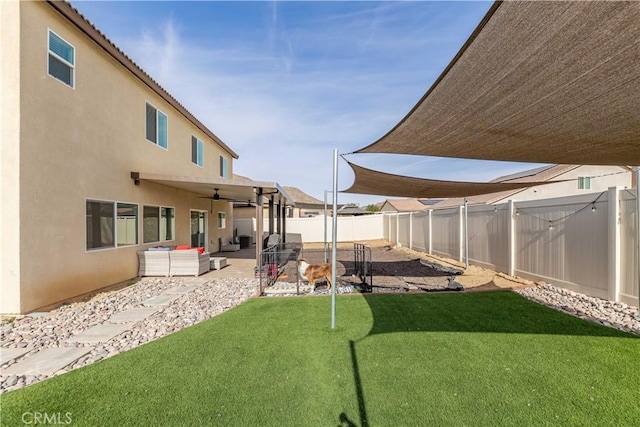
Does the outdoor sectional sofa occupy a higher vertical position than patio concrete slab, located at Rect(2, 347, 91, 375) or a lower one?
higher

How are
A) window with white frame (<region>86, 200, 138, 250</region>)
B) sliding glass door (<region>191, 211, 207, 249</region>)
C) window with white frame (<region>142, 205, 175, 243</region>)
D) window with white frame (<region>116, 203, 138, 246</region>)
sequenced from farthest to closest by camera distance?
sliding glass door (<region>191, 211, 207, 249</region>) → window with white frame (<region>142, 205, 175, 243</region>) → window with white frame (<region>116, 203, 138, 246</region>) → window with white frame (<region>86, 200, 138, 250</region>)

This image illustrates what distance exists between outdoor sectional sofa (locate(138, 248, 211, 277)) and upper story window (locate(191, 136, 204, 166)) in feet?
15.6

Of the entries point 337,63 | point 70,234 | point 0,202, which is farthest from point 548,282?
point 0,202

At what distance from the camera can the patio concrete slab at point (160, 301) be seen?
19.1 feet

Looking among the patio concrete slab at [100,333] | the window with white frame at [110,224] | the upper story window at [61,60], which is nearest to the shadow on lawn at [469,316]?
the patio concrete slab at [100,333]

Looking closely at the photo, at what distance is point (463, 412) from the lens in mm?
2391

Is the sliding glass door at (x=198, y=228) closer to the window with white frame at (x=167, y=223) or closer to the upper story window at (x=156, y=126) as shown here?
the window with white frame at (x=167, y=223)

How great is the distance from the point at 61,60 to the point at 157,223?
189 inches

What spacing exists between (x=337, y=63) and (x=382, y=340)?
8.25m

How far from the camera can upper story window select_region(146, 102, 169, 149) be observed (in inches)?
347

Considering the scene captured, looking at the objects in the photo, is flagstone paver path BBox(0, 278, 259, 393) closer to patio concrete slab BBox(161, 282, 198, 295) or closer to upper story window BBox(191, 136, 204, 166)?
patio concrete slab BBox(161, 282, 198, 295)

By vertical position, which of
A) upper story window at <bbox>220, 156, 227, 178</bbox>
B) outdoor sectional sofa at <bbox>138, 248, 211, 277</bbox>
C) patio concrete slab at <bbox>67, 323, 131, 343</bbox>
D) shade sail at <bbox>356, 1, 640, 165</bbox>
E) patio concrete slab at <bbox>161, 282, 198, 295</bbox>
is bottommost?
patio concrete slab at <bbox>161, 282, 198, 295</bbox>

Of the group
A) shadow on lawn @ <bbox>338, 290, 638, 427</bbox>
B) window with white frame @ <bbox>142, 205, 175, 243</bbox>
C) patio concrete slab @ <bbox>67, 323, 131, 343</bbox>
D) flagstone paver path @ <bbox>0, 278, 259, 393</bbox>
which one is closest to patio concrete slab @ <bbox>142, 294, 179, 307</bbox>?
flagstone paver path @ <bbox>0, 278, 259, 393</bbox>

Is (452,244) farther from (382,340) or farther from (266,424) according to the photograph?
(266,424)
